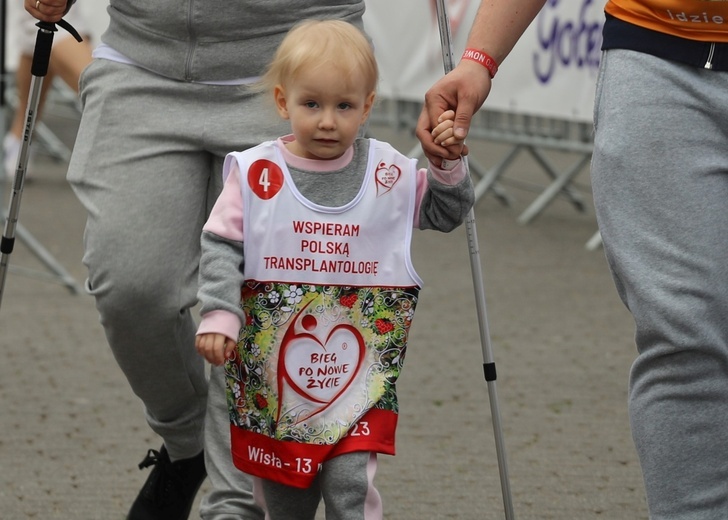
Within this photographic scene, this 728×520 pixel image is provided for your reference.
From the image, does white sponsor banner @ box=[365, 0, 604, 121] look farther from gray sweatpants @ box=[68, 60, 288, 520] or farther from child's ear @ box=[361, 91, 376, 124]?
child's ear @ box=[361, 91, 376, 124]

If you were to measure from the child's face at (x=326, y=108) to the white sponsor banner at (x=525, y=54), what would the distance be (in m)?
5.81

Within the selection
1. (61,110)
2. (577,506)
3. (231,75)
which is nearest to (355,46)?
(231,75)

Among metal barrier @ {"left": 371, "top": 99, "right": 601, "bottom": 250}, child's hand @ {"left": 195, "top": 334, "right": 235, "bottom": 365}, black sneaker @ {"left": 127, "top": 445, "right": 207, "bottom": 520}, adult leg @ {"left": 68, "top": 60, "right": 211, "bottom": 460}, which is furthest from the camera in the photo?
metal barrier @ {"left": 371, "top": 99, "right": 601, "bottom": 250}

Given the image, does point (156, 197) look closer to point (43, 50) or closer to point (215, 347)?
point (43, 50)

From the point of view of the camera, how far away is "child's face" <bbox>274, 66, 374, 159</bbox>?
131 inches

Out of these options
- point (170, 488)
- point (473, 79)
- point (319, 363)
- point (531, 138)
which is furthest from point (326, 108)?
point (531, 138)

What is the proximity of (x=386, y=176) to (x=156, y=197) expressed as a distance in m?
0.65

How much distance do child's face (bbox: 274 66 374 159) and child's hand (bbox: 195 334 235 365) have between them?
491 mm

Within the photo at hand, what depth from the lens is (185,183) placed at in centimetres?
384

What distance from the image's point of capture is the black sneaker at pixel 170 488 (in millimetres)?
4242

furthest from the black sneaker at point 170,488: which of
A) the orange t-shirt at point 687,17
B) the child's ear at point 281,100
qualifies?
the orange t-shirt at point 687,17

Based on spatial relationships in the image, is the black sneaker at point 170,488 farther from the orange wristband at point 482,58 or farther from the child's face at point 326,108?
the orange wristband at point 482,58

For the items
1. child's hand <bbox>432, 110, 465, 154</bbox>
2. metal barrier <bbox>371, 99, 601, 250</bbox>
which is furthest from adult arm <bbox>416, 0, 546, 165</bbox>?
metal barrier <bbox>371, 99, 601, 250</bbox>

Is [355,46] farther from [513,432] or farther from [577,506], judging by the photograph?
[513,432]
